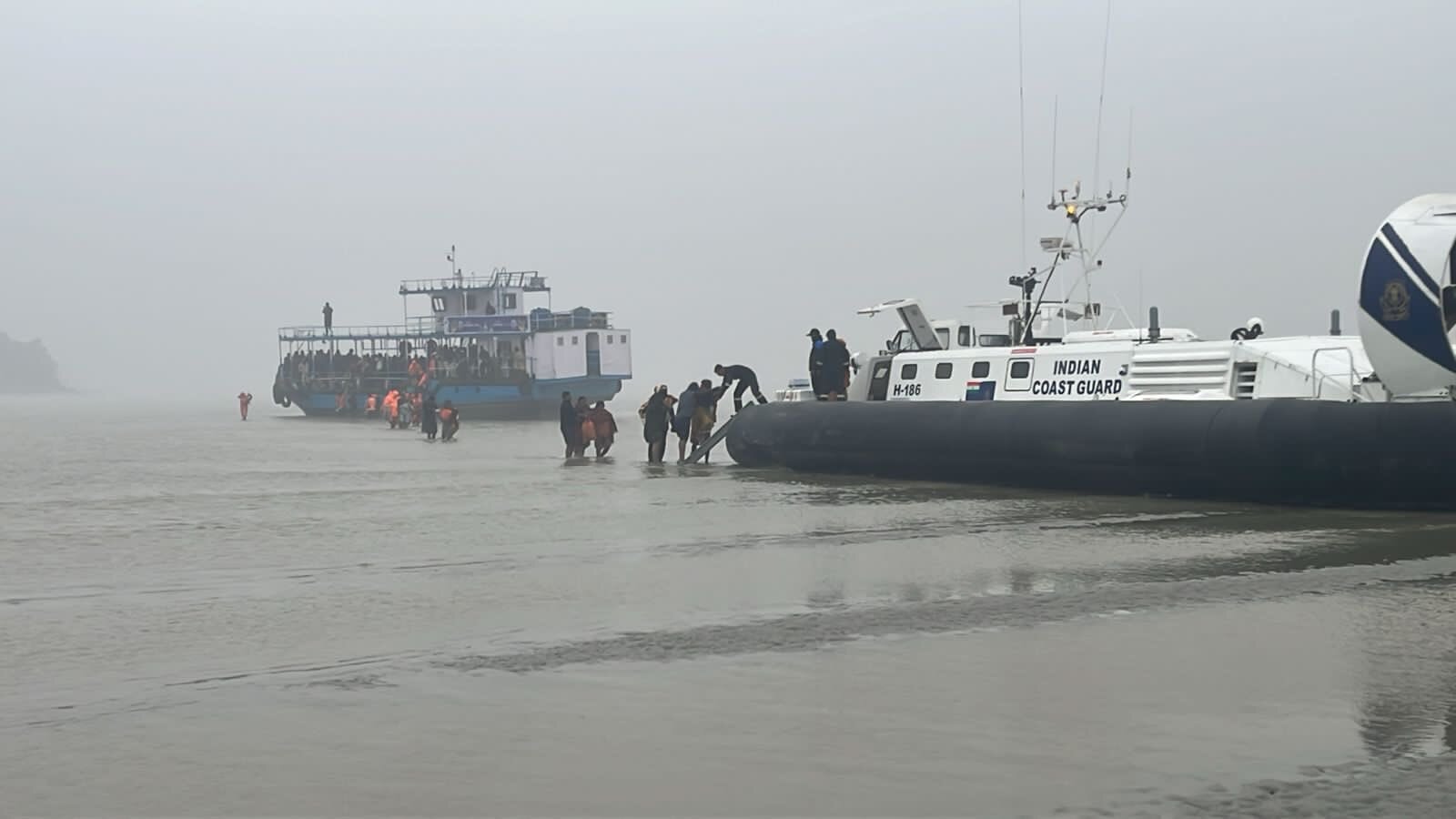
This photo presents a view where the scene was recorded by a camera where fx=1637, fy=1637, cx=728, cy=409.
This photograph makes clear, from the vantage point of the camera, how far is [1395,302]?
465 inches

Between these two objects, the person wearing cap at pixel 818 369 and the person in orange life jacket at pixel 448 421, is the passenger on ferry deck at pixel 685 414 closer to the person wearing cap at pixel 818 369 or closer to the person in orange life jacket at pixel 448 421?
the person wearing cap at pixel 818 369

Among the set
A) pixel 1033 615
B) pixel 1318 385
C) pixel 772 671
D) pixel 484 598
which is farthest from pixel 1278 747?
pixel 1318 385

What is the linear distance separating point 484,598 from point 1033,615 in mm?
2789

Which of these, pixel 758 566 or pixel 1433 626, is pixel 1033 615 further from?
pixel 758 566

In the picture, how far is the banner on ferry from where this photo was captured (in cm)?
4891

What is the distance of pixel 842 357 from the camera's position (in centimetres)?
1862

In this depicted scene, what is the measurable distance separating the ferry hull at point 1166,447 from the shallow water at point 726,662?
12.8 inches

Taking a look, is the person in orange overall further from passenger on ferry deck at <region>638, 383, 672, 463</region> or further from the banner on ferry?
passenger on ferry deck at <region>638, 383, 672, 463</region>

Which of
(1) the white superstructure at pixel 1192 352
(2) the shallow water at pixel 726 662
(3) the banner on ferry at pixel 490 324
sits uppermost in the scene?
(3) the banner on ferry at pixel 490 324

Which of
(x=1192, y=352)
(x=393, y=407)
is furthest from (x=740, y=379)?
(x=393, y=407)

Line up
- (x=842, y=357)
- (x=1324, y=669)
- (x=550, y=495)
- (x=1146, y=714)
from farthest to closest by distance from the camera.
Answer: (x=842, y=357)
(x=550, y=495)
(x=1324, y=669)
(x=1146, y=714)

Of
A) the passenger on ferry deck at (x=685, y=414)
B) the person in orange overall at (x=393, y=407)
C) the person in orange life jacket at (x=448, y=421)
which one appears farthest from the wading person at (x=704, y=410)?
the person in orange overall at (x=393, y=407)

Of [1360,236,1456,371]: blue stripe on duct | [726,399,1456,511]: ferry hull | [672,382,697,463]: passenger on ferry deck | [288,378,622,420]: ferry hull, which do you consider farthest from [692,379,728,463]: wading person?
[288,378,622,420]: ferry hull

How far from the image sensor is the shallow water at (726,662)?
4.68 meters
